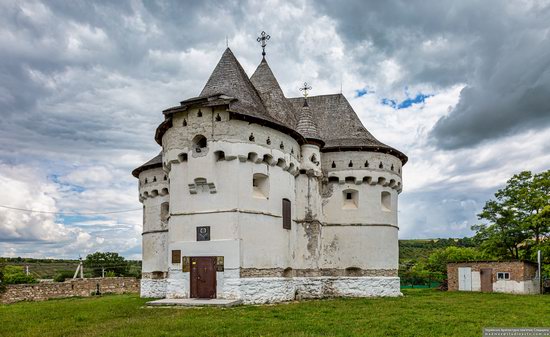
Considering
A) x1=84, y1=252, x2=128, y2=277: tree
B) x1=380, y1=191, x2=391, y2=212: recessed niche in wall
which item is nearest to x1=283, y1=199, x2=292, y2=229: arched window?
x1=380, y1=191, x2=391, y2=212: recessed niche in wall

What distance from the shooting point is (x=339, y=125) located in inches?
1193

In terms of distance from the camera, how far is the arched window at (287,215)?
23.7m

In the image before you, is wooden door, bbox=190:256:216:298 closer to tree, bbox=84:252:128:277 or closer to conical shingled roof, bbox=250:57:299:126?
conical shingled roof, bbox=250:57:299:126

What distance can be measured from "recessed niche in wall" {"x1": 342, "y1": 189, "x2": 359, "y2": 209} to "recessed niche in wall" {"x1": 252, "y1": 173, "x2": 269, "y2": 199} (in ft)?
23.2

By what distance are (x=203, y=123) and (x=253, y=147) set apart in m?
2.40

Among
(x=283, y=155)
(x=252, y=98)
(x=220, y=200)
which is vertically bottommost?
(x=220, y=200)

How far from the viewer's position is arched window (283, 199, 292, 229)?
23.7 m

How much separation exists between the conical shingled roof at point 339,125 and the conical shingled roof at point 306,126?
1696 millimetres

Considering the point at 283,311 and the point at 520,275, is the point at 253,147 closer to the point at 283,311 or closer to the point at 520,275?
the point at 283,311

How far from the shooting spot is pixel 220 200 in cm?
2112

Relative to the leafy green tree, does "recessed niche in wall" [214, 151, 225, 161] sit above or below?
above

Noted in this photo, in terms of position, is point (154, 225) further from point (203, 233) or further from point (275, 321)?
point (275, 321)

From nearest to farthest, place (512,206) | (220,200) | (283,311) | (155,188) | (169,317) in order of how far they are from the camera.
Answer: (169,317)
(283,311)
(220,200)
(155,188)
(512,206)

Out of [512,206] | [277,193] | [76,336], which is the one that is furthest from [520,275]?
[76,336]
